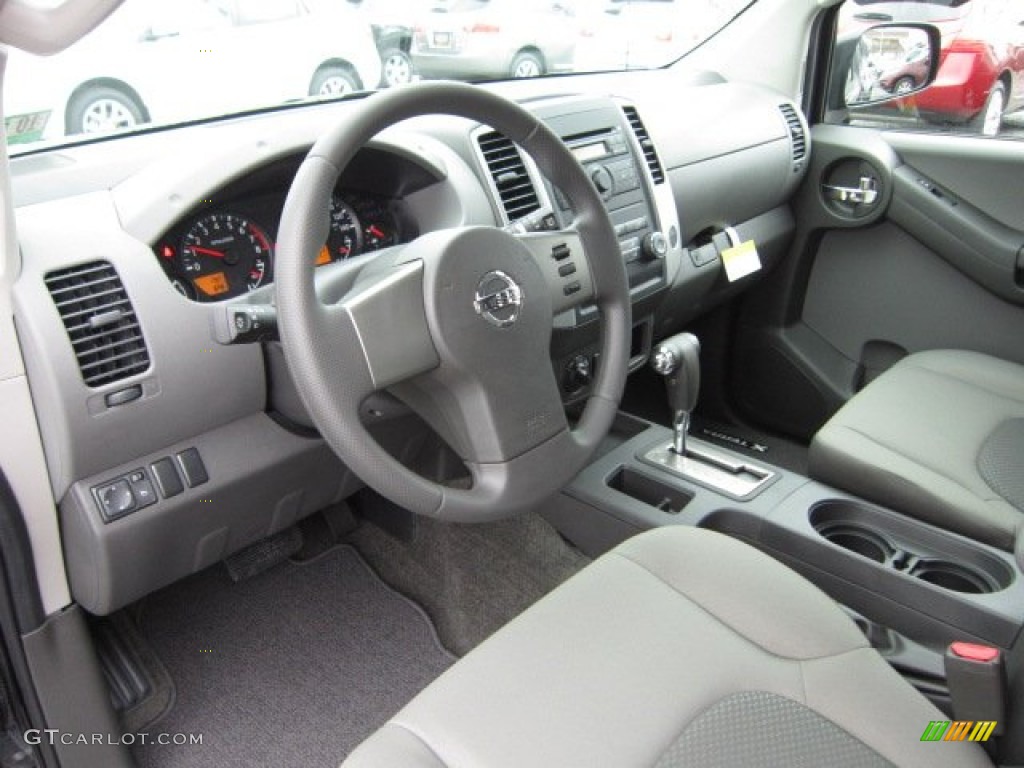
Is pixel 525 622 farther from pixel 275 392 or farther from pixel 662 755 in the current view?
pixel 275 392

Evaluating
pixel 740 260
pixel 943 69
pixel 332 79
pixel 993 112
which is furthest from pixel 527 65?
pixel 993 112

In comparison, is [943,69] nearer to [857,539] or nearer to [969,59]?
[969,59]

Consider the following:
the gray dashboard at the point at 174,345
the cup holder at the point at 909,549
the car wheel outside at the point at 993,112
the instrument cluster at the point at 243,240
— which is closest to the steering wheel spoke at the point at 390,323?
the gray dashboard at the point at 174,345

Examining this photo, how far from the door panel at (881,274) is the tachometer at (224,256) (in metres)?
1.62

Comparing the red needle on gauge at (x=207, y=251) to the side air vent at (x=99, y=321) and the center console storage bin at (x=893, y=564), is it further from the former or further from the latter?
the center console storage bin at (x=893, y=564)

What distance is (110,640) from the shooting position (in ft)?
5.59

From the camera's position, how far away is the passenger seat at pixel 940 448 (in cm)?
148

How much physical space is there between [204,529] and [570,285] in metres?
0.68

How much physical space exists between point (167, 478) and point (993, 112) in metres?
2.07

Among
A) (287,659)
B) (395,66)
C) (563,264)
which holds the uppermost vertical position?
(395,66)

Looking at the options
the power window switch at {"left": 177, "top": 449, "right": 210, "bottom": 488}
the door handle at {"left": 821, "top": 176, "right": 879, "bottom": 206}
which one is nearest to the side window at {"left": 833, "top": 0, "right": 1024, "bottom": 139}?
the door handle at {"left": 821, "top": 176, "right": 879, "bottom": 206}

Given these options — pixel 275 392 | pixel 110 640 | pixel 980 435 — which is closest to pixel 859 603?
pixel 980 435

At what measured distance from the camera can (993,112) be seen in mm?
2211

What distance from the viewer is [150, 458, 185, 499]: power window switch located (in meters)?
1.28
